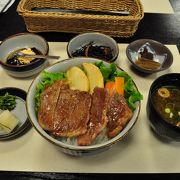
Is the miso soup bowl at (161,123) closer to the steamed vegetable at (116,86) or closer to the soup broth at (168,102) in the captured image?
the soup broth at (168,102)

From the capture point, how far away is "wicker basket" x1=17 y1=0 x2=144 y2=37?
1.77 m

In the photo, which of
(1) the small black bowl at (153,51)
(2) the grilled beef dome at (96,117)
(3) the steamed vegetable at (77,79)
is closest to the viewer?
(2) the grilled beef dome at (96,117)

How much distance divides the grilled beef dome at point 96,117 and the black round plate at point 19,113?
1.18ft

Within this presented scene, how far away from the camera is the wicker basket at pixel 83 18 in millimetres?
1769

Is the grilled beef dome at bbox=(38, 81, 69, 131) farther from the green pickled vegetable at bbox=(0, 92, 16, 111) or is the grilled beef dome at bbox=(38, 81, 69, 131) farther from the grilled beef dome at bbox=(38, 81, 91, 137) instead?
the green pickled vegetable at bbox=(0, 92, 16, 111)

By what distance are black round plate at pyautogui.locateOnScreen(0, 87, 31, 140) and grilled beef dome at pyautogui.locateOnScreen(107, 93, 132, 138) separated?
47cm

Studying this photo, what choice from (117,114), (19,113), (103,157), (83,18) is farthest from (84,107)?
(83,18)

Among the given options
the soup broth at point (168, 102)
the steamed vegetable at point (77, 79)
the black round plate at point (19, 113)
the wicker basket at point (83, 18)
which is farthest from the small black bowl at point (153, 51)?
the black round plate at point (19, 113)

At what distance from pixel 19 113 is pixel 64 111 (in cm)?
38

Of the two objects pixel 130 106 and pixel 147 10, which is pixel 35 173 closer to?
pixel 130 106

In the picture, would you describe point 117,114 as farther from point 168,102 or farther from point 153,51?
point 153,51

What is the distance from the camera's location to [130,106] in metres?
1.27

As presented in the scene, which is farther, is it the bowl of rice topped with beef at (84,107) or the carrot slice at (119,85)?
the carrot slice at (119,85)

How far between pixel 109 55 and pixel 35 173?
904 mm
